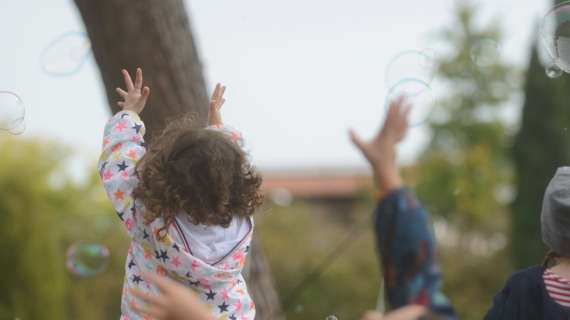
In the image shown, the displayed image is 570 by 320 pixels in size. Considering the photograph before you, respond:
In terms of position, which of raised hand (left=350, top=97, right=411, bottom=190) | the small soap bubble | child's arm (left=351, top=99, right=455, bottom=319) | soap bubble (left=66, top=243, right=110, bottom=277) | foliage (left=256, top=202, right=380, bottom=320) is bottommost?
the small soap bubble

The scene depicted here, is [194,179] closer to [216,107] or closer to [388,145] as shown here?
[216,107]

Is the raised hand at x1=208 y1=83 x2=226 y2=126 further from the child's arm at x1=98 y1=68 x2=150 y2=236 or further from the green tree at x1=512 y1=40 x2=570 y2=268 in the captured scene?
the green tree at x1=512 y1=40 x2=570 y2=268

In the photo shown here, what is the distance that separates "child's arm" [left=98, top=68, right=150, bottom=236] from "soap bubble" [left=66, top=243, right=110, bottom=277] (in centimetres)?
208

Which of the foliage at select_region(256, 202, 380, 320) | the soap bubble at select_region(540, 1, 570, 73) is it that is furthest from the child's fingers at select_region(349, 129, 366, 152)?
the foliage at select_region(256, 202, 380, 320)

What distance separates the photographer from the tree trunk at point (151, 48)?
396 cm

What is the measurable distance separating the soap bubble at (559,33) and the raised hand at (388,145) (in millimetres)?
1597

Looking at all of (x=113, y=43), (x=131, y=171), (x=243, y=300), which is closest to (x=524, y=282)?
(x=243, y=300)

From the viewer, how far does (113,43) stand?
399 centimetres

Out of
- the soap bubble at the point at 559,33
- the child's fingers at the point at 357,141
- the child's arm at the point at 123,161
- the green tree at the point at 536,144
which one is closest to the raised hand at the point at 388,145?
the child's fingers at the point at 357,141

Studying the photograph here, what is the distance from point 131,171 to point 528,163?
37.6ft

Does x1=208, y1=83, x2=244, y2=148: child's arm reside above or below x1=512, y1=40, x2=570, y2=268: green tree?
above

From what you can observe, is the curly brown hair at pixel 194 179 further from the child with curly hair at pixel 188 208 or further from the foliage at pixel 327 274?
the foliage at pixel 327 274

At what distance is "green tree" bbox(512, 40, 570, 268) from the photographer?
42.1 feet

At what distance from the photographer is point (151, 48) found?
401 centimetres
